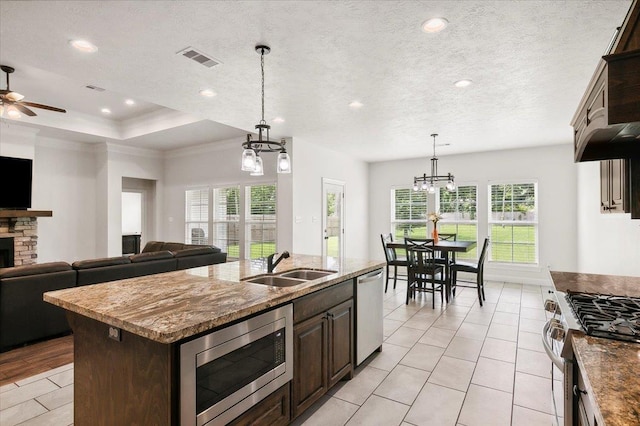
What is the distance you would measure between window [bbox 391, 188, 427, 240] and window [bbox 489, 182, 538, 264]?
139 centimetres

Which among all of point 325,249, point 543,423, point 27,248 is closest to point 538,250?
point 325,249

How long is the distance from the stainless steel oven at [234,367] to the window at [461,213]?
19.7 feet

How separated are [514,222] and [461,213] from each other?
3.29 feet

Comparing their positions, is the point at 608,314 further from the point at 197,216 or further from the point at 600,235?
the point at 197,216

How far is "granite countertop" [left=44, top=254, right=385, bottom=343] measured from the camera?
1.43 metres

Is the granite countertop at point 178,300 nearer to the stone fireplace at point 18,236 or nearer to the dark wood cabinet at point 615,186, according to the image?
the dark wood cabinet at point 615,186

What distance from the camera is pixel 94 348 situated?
1715 millimetres

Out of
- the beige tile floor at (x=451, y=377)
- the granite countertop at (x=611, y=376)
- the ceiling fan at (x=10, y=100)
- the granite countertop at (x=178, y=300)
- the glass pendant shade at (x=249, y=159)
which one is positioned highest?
the ceiling fan at (x=10, y=100)

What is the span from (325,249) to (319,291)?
4.12 meters

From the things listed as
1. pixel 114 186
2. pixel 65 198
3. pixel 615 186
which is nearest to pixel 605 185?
pixel 615 186

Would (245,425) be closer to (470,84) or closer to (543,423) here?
(543,423)

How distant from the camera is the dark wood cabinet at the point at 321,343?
6.93 feet

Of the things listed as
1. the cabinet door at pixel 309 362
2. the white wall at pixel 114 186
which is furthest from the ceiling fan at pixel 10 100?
the cabinet door at pixel 309 362

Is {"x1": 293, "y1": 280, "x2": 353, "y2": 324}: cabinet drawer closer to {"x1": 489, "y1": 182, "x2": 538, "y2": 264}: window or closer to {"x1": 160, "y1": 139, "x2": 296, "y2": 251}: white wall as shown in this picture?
{"x1": 160, "y1": 139, "x2": 296, "y2": 251}: white wall
